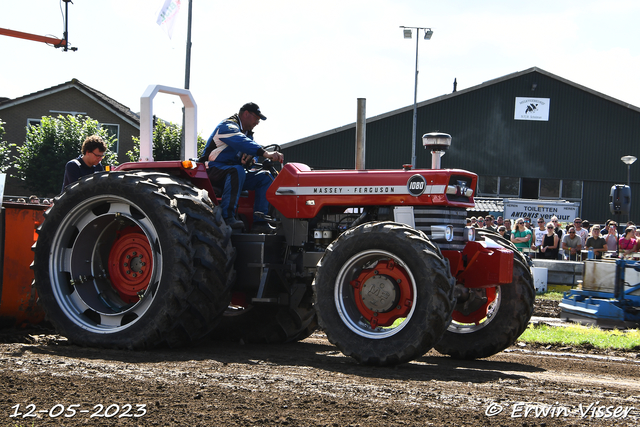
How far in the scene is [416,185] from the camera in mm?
5871

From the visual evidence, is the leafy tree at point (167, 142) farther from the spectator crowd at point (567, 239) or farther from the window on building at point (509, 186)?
the spectator crowd at point (567, 239)

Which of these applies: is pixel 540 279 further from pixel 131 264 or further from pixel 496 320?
pixel 131 264

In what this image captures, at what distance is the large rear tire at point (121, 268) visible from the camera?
5.55m

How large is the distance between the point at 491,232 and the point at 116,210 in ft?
11.0

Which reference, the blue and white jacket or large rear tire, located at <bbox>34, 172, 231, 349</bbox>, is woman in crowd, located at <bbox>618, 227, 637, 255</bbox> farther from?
large rear tire, located at <bbox>34, 172, 231, 349</bbox>

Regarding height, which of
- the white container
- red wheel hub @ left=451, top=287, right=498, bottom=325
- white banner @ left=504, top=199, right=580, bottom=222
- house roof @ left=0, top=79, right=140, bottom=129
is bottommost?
the white container

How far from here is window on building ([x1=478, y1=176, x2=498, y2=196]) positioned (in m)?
35.0

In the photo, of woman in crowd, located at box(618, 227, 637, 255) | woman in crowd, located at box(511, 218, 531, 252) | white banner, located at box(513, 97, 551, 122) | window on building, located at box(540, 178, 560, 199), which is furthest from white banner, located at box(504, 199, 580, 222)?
woman in crowd, located at box(618, 227, 637, 255)

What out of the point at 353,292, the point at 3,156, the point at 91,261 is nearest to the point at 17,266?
the point at 91,261

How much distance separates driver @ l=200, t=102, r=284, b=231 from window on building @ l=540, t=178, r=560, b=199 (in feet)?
100

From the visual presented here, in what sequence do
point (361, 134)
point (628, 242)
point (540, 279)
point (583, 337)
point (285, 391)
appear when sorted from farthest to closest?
1. point (540, 279)
2. point (628, 242)
3. point (583, 337)
4. point (361, 134)
5. point (285, 391)

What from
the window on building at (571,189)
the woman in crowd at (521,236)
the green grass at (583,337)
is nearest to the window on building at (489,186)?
the window on building at (571,189)

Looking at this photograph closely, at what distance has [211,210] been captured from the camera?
5785 mm

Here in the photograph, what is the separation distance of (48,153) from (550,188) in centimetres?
2366
